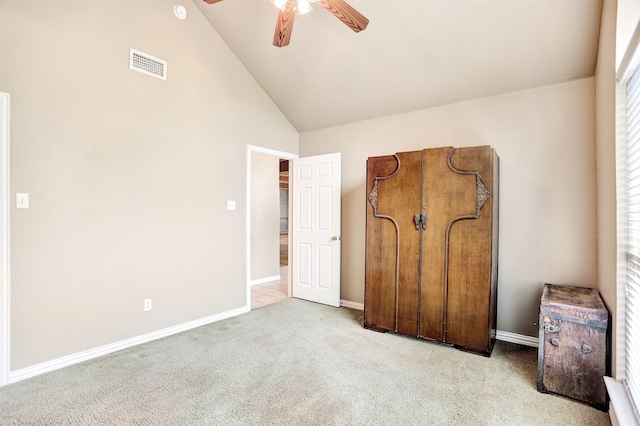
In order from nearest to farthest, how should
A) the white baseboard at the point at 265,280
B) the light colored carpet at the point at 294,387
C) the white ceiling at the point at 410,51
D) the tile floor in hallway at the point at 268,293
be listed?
the light colored carpet at the point at 294,387
the white ceiling at the point at 410,51
the tile floor in hallway at the point at 268,293
the white baseboard at the point at 265,280

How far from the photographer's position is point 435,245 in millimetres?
2908

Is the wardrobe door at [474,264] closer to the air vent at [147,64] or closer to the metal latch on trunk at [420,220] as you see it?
the metal latch on trunk at [420,220]

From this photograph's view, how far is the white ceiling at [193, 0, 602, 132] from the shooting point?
243 centimetres

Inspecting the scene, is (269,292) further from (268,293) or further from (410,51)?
(410,51)

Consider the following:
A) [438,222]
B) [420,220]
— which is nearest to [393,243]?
[420,220]

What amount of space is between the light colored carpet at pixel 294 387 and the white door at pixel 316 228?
3.74ft

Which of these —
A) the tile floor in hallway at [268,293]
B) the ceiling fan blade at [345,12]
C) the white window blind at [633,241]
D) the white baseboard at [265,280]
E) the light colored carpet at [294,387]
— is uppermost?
the ceiling fan blade at [345,12]

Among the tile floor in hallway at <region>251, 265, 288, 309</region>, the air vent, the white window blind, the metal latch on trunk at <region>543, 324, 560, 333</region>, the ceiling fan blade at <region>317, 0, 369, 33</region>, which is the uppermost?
the air vent

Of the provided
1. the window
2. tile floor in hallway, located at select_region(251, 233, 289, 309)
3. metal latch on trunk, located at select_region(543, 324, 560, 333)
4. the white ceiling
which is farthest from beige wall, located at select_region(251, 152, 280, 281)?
the window

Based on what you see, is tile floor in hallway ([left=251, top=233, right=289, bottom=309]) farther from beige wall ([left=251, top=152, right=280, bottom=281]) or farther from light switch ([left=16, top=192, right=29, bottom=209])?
light switch ([left=16, top=192, right=29, bottom=209])

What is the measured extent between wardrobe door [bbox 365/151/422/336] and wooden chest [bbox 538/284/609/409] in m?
1.07

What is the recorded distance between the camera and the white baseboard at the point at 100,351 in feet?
7.69

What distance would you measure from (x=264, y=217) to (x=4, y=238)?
369 centimetres

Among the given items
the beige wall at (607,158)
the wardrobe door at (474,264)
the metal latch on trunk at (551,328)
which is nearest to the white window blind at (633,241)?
the beige wall at (607,158)
